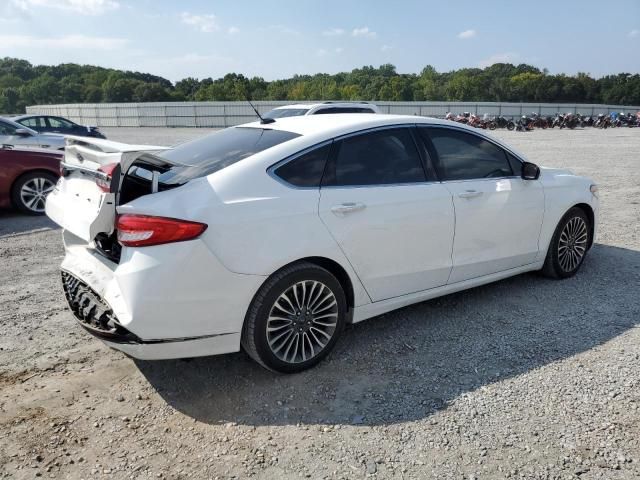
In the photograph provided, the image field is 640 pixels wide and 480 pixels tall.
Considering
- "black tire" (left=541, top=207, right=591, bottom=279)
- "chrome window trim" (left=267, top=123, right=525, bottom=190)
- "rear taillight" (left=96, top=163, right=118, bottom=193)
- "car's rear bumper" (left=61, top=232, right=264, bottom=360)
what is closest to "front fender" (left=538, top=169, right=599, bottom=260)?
"black tire" (left=541, top=207, right=591, bottom=279)

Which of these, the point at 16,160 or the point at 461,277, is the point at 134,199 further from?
the point at 16,160

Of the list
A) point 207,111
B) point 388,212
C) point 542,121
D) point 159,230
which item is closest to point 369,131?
point 388,212

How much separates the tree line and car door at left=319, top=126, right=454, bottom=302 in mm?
65863

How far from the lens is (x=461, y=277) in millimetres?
4281

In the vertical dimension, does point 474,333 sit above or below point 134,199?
below

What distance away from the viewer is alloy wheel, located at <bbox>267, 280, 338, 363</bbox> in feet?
11.0

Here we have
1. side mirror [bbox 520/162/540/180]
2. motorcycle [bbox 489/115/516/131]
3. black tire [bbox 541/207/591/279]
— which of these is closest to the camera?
side mirror [bbox 520/162/540/180]

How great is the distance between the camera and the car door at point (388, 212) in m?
3.54

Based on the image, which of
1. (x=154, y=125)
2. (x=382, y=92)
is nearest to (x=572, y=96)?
(x=382, y=92)

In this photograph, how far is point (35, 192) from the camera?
8430mm

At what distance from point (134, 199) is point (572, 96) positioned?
94.9m

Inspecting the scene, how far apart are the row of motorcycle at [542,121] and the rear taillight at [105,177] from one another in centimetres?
3267

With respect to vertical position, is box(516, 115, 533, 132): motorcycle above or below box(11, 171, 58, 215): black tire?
above

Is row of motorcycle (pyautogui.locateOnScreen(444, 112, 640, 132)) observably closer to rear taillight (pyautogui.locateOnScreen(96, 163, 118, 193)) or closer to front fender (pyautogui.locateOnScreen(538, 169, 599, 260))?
front fender (pyautogui.locateOnScreen(538, 169, 599, 260))
